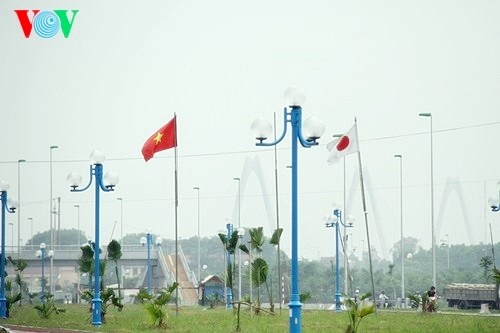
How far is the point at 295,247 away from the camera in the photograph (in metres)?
17.6

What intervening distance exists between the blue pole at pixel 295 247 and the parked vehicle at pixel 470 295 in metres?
35.3

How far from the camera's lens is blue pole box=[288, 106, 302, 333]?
57.3ft

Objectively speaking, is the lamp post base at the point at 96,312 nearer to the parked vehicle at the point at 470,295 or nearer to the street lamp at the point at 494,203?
the street lamp at the point at 494,203

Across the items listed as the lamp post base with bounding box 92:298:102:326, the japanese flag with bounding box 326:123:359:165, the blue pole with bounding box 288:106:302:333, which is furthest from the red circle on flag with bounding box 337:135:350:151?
the blue pole with bounding box 288:106:302:333

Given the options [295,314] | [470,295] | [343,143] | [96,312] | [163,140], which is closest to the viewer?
[295,314]

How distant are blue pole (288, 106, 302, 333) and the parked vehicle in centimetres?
3529

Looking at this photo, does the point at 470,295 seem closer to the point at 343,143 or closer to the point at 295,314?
the point at 343,143

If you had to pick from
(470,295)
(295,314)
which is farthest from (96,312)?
(470,295)

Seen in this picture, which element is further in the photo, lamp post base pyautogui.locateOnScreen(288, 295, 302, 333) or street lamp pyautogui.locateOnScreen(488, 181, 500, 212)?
street lamp pyautogui.locateOnScreen(488, 181, 500, 212)

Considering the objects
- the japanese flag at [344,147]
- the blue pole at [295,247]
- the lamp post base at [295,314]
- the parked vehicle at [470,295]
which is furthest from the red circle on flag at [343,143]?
the parked vehicle at [470,295]

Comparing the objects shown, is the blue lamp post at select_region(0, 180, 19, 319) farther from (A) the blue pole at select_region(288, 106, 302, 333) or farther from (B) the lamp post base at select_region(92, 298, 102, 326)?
(A) the blue pole at select_region(288, 106, 302, 333)

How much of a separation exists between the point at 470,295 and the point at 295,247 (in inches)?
1540

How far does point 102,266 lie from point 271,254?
65.7m

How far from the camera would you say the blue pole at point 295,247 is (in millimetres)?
17453
